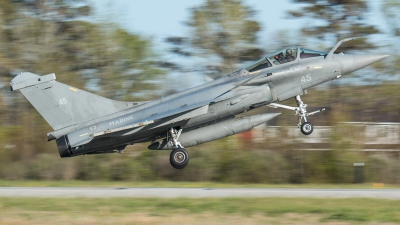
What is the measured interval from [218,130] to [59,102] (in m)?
5.50

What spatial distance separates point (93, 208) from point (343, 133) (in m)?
19.1

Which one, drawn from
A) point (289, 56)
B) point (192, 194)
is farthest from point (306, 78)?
point (192, 194)

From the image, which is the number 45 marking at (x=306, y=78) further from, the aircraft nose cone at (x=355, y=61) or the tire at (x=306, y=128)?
the tire at (x=306, y=128)

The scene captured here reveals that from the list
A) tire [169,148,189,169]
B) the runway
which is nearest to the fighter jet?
tire [169,148,189,169]

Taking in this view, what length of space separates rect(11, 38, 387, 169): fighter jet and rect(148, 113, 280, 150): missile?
3cm

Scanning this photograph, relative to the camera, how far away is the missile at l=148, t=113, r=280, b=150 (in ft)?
66.1

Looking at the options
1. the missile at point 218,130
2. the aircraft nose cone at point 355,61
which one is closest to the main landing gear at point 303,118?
the missile at point 218,130

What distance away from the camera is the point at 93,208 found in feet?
49.2

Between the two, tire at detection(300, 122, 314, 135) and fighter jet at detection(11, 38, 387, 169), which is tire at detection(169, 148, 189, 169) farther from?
tire at detection(300, 122, 314, 135)

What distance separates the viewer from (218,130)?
20.5 m

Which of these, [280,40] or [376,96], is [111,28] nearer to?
[280,40]

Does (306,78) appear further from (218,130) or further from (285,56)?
(218,130)

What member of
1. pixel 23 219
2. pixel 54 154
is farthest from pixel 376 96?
pixel 23 219

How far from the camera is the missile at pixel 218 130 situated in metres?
20.2
